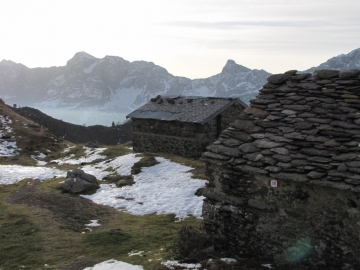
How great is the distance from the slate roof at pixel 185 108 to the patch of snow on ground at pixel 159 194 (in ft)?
18.5

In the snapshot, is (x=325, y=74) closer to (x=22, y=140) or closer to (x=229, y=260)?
(x=229, y=260)

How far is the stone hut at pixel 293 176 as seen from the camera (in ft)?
26.3

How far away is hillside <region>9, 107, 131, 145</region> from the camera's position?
2817 inches

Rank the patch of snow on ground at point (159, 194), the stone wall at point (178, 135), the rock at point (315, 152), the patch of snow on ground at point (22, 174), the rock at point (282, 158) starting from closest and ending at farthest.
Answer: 1. the rock at point (315, 152)
2. the rock at point (282, 158)
3. the patch of snow on ground at point (159, 194)
4. the patch of snow on ground at point (22, 174)
5. the stone wall at point (178, 135)

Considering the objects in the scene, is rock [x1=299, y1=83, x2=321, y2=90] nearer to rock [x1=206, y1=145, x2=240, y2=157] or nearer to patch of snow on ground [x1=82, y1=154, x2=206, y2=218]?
rock [x1=206, y1=145, x2=240, y2=157]

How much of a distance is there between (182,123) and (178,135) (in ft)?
3.50

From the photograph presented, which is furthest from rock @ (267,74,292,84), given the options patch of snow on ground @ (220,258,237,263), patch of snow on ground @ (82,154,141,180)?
patch of snow on ground @ (82,154,141,180)

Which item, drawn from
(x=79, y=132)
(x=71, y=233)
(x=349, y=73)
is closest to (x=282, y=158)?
(x=349, y=73)

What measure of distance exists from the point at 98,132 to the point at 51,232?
65395 millimetres

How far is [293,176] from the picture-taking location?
8.41m

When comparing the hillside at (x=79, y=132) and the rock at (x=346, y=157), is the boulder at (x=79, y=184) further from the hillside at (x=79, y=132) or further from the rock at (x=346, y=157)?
the hillside at (x=79, y=132)

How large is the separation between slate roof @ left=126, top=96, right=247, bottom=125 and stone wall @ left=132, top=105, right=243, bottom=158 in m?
0.42

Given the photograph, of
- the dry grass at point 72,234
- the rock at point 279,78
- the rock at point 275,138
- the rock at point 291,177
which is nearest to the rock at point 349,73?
the rock at point 279,78

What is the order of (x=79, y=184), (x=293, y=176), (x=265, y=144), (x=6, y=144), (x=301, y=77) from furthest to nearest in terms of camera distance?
1. (x=6, y=144)
2. (x=79, y=184)
3. (x=301, y=77)
4. (x=265, y=144)
5. (x=293, y=176)
